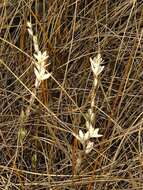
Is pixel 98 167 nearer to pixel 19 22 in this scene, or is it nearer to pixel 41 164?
pixel 41 164

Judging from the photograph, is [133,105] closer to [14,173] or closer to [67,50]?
[67,50]

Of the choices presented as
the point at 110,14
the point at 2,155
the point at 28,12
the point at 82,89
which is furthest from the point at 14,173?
the point at 110,14

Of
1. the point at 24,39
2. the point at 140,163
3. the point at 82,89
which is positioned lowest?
the point at 140,163

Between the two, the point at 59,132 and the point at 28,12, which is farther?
the point at 28,12

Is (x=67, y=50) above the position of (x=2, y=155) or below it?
above

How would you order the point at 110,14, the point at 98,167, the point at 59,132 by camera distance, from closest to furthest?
the point at 98,167, the point at 59,132, the point at 110,14

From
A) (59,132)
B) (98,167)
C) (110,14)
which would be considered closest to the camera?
(98,167)

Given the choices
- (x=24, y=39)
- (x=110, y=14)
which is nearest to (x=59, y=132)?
(x=24, y=39)
